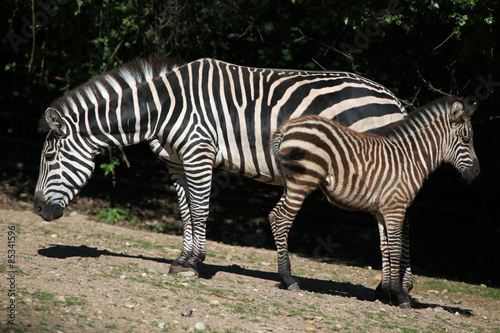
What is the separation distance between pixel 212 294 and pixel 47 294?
1.68 m

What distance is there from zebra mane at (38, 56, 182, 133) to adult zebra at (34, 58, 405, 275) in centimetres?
1

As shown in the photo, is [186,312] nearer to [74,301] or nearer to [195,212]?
[74,301]

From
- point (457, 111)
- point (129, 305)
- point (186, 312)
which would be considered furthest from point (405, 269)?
point (129, 305)

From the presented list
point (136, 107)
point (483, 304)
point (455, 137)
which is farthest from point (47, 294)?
point (483, 304)

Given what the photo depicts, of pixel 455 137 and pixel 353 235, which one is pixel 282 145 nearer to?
pixel 455 137

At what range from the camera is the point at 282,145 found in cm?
598

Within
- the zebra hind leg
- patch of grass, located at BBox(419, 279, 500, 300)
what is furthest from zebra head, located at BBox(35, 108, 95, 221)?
patch of grass, located at BBox(419, 279, 500, 300)

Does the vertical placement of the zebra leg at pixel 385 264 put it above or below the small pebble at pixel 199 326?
above

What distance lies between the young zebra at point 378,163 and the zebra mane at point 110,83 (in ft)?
6.18

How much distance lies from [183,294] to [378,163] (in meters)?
2.56

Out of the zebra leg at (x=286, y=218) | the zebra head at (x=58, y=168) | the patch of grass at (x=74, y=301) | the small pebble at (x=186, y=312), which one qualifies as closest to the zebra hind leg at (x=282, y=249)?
the zebra leg at (x=286, y=218)

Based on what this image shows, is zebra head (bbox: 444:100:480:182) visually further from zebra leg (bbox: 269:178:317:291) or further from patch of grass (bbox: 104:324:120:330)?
patch of grass (bbox: 104:324:120:330)

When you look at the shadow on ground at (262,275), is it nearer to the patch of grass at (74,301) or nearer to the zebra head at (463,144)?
the zebra head at (463,144)

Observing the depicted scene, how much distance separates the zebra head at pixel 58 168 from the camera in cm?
646
